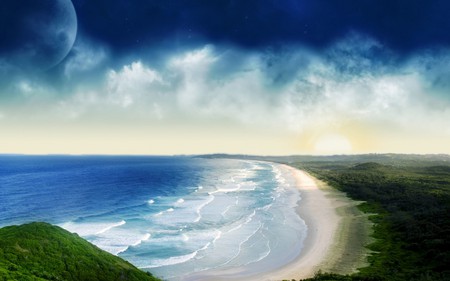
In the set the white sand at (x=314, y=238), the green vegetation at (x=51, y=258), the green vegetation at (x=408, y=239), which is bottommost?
the white sand at (x=314, y=238)

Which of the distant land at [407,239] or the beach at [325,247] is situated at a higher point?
the distant land at [407,239]

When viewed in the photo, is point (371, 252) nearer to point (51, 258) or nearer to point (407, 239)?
point (407, 239)

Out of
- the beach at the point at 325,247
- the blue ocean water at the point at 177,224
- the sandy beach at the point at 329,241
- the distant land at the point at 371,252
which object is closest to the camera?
the distant land at the point at 371,252

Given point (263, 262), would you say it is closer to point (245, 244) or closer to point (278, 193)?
point (245, 244)

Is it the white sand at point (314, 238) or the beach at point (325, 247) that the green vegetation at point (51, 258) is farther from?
the white sand at point (314, 238)

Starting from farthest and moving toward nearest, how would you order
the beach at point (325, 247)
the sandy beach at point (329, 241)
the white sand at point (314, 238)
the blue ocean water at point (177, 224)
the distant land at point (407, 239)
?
the blue ocean water at point (177, 224) → the sandy beach at point (329, 241) → the white sand at point (314, 238) → the beach at point (325, 247) → the distant land at point (407, 239)

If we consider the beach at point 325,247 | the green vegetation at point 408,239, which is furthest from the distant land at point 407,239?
the beach at point 325,247
